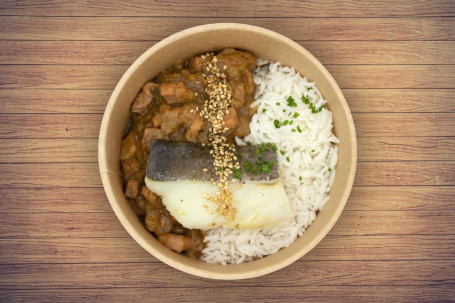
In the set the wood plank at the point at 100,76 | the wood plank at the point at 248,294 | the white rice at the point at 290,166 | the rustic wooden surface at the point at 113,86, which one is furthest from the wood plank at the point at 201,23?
the wood plank at the point at 248,294

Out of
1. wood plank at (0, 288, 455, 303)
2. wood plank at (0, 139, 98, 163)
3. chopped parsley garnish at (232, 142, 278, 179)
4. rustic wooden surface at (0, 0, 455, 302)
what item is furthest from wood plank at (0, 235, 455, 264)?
chopped parsley garnish at (232, 142, 278, 179)

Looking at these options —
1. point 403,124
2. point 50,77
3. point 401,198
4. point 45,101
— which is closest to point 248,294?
point 401,198

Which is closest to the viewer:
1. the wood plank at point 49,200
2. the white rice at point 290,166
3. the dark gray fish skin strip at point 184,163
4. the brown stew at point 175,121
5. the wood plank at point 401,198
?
the dark gray fish skin strip at point 184,163

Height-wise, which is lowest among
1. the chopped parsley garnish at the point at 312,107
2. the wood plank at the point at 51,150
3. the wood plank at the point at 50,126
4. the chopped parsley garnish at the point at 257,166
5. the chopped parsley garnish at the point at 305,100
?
the wood plank at the point at 51,150

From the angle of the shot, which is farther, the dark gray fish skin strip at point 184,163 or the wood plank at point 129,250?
the wood plank at point 129,250

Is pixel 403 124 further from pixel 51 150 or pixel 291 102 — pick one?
pixel 51 150

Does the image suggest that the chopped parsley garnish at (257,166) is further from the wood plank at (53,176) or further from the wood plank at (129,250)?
the wood plank at (53,176)

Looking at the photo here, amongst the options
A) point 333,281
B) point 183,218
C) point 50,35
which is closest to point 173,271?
point 183,218
